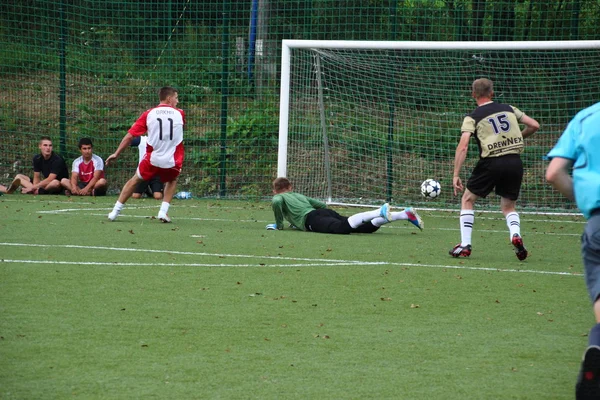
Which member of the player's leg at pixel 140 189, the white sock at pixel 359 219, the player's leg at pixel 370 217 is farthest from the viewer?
the player's leg at pixel 140 189

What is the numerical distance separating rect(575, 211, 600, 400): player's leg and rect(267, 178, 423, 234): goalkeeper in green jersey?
24.9 feet

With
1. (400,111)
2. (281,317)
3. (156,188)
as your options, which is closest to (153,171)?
(156,188)

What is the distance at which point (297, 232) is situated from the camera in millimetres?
11852

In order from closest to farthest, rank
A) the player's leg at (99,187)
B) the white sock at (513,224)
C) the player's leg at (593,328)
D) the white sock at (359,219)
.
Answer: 1. the player's leg at (593,328)
2. the white sock at (513,224)
3. the white sock at (359,219)
4. the player's leg at (99,187)

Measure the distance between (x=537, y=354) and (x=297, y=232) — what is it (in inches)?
267

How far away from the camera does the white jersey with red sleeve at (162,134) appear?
1250 cm

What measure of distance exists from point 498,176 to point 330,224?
109 inches

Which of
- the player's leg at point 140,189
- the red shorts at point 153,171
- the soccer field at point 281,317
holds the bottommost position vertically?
the player's leg at point 140,189

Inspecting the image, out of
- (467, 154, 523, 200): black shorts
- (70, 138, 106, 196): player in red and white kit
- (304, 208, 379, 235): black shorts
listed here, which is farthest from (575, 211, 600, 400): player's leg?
(70, 138, 106, 196): player in red and white kit

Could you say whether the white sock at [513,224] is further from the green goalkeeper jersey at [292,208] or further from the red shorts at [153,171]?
the red shorts at [153,171]

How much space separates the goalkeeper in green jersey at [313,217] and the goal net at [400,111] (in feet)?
14.9

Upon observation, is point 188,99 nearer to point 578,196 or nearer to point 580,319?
point 580,319

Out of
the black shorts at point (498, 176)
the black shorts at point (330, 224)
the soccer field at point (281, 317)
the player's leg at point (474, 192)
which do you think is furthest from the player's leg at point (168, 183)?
the black shorts at point (498, 176)

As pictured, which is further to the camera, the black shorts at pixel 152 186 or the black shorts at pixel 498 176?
the black shorts at pixel 152 186
